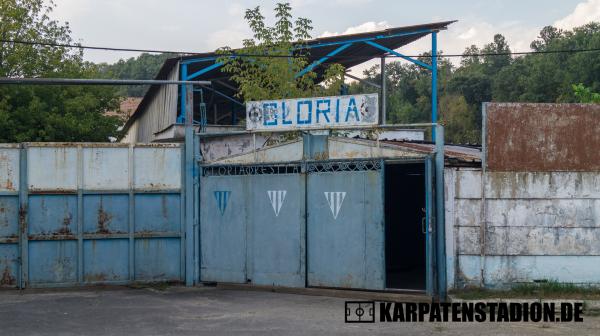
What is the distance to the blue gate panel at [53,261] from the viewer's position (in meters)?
13.5

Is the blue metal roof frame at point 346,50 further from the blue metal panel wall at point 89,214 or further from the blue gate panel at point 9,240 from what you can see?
the blue gate panel at point 9,240

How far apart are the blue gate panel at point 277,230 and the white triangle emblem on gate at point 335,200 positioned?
1.86ft

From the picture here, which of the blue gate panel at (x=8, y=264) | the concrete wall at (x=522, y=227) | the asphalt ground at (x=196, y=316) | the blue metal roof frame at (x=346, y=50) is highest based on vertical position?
the blue metal roof frame at (x=346, y=50)

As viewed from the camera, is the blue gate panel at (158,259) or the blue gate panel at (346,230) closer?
the blue gate panel at (346,230)

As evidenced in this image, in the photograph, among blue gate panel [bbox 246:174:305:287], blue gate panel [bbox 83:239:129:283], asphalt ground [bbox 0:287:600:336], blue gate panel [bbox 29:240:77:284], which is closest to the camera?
asphalt ground [bbox 0:287:600:336]

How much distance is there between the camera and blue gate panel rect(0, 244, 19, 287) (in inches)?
529

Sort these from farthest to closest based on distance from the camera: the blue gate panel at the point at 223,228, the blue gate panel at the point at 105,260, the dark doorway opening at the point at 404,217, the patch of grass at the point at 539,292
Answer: the dark doorway opening at the point at 404,217
the blue gate panel at the point at 223,228
the blue gate panel at the point at 105,260
the patch of grass at the point at 539,292

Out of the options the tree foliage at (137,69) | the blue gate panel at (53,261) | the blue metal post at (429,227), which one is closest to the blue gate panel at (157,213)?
the blue gate panel at (53,261)

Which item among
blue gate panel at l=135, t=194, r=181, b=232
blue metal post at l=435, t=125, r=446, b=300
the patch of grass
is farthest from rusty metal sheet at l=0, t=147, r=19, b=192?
the patch of grass

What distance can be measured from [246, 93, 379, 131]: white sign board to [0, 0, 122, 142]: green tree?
11.2m

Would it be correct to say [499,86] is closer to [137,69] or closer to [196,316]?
[196,316]

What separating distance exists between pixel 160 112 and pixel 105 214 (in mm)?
11623

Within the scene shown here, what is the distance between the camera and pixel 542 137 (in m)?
12.1

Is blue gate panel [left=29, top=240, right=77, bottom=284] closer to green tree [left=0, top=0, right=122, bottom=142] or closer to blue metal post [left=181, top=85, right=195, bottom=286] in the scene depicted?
blue metal post [left=181, top=85, right=195, bottom=286]
